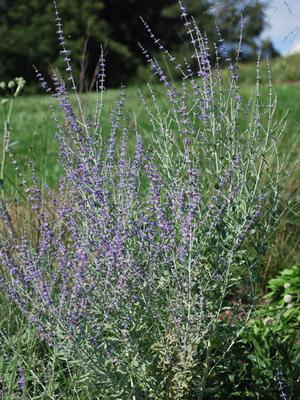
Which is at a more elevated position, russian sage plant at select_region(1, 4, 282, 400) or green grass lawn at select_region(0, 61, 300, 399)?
russian sage plant at select_region(1, 4, 282, 400)

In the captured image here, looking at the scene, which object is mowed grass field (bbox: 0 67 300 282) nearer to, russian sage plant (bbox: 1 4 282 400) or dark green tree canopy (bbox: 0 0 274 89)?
russian sage plant (bbox: 1 4 282 400)

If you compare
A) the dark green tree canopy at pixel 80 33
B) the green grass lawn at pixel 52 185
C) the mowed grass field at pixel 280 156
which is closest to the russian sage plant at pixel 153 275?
the green grass lawn at pixel 52 185

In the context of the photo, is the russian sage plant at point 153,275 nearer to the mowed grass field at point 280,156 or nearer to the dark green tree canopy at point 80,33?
the mowed grass field at point 280,156

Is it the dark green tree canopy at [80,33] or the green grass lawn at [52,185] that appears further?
the dark green tree canopy at [80,33]

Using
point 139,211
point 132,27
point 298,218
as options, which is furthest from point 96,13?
point 139,211

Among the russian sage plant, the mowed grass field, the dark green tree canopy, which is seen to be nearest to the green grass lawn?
the mowed grass field

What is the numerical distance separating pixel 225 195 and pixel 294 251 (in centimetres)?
232

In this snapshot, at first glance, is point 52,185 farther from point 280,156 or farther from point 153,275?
point 153,275

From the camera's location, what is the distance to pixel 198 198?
8.34ft

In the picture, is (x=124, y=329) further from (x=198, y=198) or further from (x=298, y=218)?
(x=298, y=218)

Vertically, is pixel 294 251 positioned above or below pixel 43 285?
below

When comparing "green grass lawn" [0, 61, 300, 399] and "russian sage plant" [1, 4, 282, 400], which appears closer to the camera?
"russian sage plant" [1, 4, 282, 400]

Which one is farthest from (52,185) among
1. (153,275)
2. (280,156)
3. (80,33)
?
(80,33)

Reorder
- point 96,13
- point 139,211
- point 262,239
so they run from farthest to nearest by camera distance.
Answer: point 96,13 < point 139,211 < point 262,239
